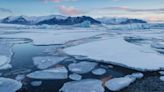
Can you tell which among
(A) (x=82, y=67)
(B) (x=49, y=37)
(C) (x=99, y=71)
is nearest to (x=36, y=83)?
(A) (x=82, y=67)

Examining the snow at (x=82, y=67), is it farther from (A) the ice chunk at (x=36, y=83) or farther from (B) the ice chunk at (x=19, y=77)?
(B) the ice chunk at (x=19, y=77)

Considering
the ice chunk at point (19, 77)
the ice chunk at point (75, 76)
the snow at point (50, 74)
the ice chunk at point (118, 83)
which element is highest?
the snow at point (50, 74)

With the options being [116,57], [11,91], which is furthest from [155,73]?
[11,91]

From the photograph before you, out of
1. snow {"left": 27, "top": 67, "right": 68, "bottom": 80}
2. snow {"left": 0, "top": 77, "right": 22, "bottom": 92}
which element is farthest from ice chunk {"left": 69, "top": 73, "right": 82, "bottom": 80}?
snow {"left": 0, "top": 77, "right": 22, "bottom": 92}

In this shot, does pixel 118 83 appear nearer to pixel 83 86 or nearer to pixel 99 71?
pixel 83 86

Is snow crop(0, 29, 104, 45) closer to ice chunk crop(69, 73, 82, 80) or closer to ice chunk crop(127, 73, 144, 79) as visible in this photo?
ice chunk crop(69, 73, 82, 80)

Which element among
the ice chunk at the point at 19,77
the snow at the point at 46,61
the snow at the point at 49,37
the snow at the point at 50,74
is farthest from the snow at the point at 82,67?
the snow at the point at 49,37
